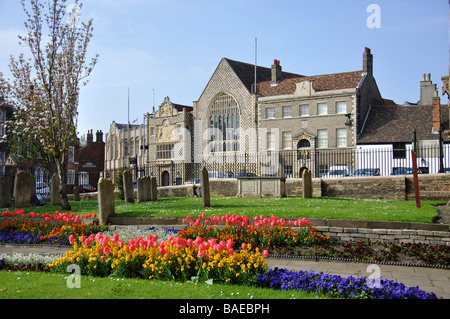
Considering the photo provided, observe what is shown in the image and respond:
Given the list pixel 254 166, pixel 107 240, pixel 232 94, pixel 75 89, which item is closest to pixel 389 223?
pixel 107 240

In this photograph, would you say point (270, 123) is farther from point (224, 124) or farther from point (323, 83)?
point (224, 124)

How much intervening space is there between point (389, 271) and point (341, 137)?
3489 cm

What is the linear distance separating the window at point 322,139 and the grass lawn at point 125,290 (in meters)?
38.2

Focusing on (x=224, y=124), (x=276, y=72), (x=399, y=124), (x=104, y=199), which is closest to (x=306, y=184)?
(x=104, y=199)

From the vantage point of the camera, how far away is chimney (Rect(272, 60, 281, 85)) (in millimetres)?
50075

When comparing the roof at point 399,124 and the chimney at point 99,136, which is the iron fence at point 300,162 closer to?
the roof at point 399,124

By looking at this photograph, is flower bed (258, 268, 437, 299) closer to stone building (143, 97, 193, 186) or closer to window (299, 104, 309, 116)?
window (299, 104, 309, 116)

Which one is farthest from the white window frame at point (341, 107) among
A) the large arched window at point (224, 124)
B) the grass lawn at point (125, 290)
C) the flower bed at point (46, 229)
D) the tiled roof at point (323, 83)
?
the grass lawn at point (125, 290)

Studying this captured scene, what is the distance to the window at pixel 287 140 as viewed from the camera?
45.9 m

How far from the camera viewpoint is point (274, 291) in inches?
267

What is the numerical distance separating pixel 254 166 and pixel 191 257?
129ft

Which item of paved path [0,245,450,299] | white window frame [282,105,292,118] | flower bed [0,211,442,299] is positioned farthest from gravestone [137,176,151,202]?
white window frame [282,105,292,118]

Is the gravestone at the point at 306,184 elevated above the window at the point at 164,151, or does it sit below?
below
